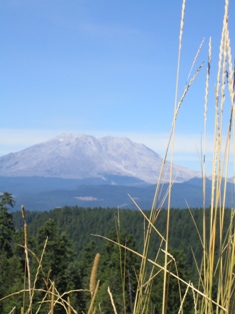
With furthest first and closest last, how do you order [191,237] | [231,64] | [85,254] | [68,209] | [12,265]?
[68,209] < [191,237] < [85,254] < [12,265] < [231,64]

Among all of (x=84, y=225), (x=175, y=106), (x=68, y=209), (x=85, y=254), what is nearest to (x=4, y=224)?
(x=85, y=254)

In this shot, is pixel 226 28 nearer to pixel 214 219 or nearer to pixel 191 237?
pixel 214 219

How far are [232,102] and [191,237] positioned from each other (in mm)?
100502

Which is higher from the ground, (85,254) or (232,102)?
(232,102)

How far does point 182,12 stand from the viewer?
156 centimetres

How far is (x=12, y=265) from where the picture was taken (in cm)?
3425

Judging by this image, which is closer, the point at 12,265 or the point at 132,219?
the point at 12,265

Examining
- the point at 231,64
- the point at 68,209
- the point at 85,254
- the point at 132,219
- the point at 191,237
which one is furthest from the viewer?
the point at 68,209

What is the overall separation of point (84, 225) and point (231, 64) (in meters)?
114

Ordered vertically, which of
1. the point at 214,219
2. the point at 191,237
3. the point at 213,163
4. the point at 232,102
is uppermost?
the point at 232,102

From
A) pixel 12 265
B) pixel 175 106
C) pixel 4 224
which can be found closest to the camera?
pixel 175 106

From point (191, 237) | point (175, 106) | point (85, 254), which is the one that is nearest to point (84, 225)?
point (191, 237)

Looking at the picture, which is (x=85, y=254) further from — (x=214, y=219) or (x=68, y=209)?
(x=68, y=209)

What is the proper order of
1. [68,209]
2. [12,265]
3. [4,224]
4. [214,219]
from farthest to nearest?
1. [68,209]
2. [4,224]
3. [12,265]
4. [214,219]
